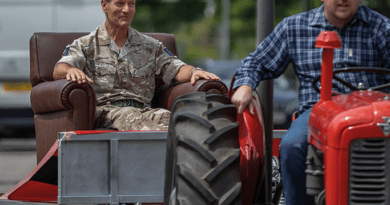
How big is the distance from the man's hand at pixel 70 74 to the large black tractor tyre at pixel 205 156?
61.1 inches

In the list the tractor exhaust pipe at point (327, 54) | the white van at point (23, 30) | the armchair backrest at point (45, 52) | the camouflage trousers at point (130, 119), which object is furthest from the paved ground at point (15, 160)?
the tractor exhaust pipe at point (327, 54)

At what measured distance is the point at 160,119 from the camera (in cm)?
416

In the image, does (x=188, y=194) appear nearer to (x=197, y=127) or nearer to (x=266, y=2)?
(x=197, y=127)

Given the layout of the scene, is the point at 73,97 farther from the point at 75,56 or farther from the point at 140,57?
the point at 140,57

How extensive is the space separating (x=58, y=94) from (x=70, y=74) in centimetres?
16

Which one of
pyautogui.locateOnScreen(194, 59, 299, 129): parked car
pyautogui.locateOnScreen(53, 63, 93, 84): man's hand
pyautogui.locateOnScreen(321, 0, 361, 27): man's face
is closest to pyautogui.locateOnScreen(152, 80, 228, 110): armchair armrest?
pyautogui.locateOnScreen(53, 63, 93, 84): man's hand

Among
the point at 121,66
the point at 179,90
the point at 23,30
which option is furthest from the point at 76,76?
the point at 23,30

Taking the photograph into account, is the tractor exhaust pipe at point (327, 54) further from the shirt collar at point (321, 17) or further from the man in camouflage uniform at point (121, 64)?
the man in camouflage uniform at point (121, 64)

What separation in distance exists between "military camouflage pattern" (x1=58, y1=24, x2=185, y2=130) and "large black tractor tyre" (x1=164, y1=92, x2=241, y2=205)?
1625 mm

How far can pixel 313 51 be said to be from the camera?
10.8ft

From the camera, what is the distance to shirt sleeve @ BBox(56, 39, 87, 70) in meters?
4.39

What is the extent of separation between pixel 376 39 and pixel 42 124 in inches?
91.7

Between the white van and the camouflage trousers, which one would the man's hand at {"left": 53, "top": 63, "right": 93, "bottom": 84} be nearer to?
the camouflage trousers

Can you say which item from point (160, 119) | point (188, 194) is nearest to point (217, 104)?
point (188, 194)
